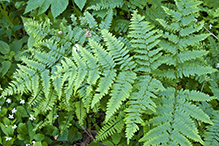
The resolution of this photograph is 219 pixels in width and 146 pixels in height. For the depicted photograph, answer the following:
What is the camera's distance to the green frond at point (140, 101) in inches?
81.2

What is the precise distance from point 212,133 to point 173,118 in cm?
70

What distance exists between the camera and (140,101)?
2170 millimetres

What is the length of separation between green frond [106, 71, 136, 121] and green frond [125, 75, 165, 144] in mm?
134

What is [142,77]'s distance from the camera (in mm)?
2387

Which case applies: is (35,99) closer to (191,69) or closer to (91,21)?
(91,21)

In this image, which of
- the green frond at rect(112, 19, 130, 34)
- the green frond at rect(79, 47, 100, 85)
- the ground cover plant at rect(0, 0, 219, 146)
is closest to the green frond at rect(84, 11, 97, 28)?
the ground cover plant at rect(0, 0, 219, 146)

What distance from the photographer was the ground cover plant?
216cm

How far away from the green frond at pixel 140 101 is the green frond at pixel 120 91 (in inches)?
5.3

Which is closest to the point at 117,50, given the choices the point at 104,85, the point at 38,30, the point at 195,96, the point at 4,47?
the point at 104,85

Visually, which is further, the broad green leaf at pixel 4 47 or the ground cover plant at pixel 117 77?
the broad green leaf at pixel 4 47

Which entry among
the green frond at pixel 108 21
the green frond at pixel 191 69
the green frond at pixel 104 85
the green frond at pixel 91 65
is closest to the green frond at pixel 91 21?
the green frond at pixel 108 21

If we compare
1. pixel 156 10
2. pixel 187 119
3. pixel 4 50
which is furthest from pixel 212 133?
pixel 4 50

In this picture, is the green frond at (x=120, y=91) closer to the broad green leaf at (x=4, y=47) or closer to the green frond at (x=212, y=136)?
the green frond at (x=212, y=136)

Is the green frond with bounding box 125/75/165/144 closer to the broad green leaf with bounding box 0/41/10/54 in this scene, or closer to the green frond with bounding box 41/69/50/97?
the green frond with bounding box 41/69/50/97
